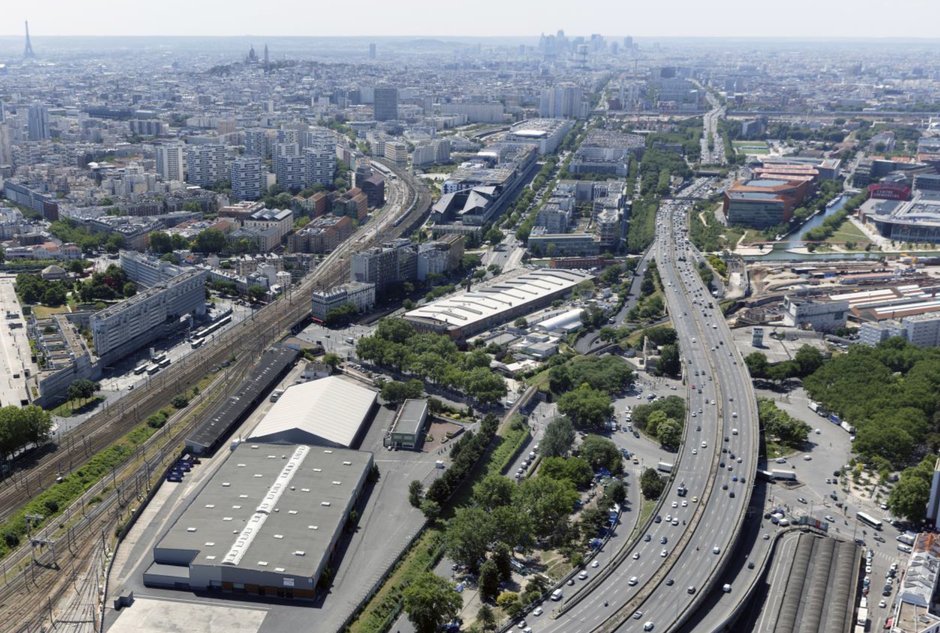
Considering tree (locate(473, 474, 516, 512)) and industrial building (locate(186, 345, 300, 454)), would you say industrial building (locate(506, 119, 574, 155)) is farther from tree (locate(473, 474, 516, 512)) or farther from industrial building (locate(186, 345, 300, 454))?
tree (locate(473, 474, 516, 512))

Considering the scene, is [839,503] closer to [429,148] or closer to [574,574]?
[574,574]

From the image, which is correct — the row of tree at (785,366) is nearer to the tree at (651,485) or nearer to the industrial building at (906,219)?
the tree at (651,485)

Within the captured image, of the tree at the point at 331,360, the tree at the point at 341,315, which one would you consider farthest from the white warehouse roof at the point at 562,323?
the tree at the point at 331,360

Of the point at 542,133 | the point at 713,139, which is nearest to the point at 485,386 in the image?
the point at 542,133

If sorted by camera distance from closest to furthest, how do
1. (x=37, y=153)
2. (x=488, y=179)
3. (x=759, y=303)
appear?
(x=759, y=303) → (x=488, y=179) → (x=37, y=153)

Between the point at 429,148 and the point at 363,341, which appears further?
the point at 429,148

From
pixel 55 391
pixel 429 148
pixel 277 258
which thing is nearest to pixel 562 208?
pixel 277 258

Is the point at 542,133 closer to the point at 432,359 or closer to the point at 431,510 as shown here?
the point at 432,359
